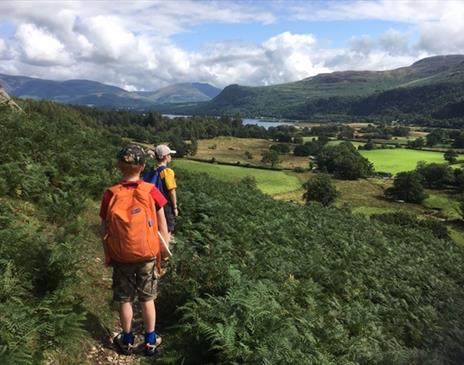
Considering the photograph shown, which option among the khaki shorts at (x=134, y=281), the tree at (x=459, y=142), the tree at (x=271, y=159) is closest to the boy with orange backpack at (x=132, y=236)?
the khaki shorts at (x=134, y=281)

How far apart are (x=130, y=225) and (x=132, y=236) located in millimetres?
167

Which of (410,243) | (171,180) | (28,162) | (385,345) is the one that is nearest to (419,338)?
(385,345)

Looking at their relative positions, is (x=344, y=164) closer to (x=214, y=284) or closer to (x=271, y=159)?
(x=271, y=159)

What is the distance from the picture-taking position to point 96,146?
19203mm

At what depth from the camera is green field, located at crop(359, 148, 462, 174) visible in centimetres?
12606

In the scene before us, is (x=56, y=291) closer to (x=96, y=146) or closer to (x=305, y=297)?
(x=305, y=297)

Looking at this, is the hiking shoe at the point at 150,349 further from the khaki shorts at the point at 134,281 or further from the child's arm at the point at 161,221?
the child's arm at the point at 161,221

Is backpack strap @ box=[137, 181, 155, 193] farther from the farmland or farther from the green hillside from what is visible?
the farmland

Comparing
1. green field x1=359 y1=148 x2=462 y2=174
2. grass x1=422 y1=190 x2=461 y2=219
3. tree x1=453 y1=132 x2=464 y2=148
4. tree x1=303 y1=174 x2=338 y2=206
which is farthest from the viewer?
tree x1=453 y1=132 x2=464 y2=148

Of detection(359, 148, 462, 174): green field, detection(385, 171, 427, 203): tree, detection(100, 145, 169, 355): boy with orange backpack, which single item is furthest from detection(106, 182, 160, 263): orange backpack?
detection(359, 148, 462, 174): green field

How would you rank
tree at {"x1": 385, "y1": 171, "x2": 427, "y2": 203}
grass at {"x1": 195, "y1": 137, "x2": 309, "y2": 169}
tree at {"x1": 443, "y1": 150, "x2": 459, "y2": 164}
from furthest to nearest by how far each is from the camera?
grass at {"x1": 195, "y1": 137, "x2": 309, "y2": 169} → tree at {"x1": 443, "y1": 150, "x2": 459, "y2": 164} → tree at {"x1": 385, "y1": 171, "x2": 427, "y2": 203}

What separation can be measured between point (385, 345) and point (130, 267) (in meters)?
6.21

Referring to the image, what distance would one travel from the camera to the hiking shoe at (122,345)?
6461mm

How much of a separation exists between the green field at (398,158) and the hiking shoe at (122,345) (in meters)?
122
